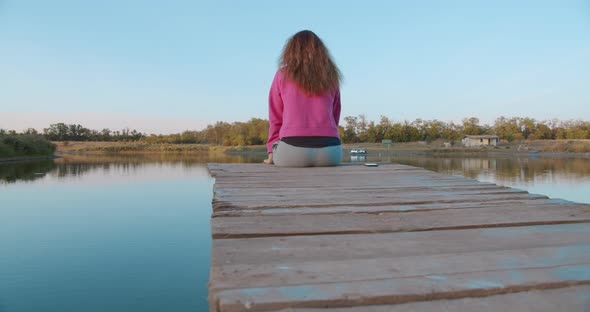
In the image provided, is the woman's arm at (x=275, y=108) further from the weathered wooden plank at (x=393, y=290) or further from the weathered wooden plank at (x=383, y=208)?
the weathered wooden plank at (x=393, y=290)

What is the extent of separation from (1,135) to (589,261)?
35.2 metres

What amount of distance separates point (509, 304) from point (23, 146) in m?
37.0

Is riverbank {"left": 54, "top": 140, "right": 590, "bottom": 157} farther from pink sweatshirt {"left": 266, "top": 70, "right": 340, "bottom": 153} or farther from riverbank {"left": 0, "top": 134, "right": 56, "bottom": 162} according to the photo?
pink sweatshirt {"left": 266, "top": 70, "right": 340, "bottom": 153}

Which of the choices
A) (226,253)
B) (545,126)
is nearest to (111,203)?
(226,253)

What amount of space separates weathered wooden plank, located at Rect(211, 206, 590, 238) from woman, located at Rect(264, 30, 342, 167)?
149 cm

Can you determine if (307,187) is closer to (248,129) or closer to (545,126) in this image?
(248,129)

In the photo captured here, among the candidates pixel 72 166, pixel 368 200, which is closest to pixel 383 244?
pixel 368 200

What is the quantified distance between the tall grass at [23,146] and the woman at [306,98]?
31.6m

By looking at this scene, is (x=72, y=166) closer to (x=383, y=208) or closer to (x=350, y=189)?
(x=350, y=189)

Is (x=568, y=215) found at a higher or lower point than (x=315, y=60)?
lower

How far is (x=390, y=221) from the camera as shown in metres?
1.24

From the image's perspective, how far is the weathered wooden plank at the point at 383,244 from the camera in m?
0.88

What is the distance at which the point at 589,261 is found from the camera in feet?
2.80

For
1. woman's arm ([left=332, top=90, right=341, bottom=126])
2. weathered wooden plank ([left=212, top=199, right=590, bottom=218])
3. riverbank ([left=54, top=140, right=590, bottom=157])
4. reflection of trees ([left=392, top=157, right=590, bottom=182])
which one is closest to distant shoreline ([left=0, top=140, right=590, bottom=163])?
riverbank ([left=54, top=140, right=590, bottom=157])
